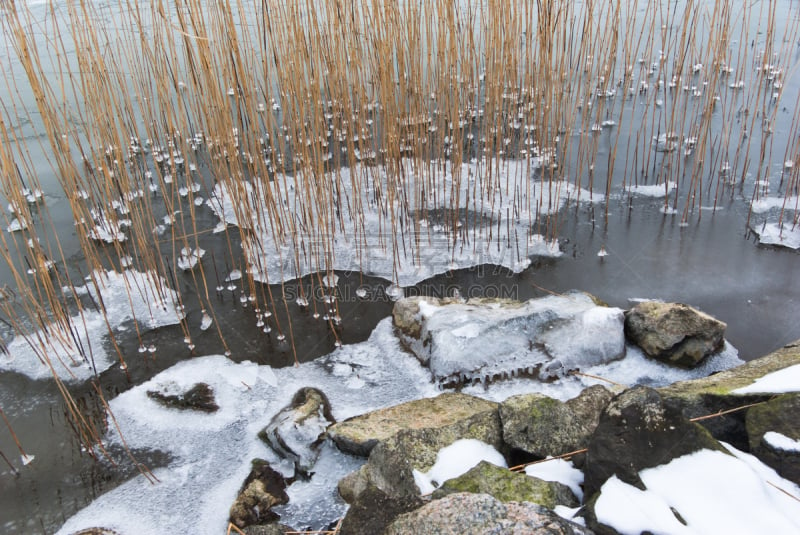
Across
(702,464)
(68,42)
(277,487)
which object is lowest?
(277,487)

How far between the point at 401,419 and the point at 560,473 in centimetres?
60

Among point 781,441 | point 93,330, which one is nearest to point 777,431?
point 781,441

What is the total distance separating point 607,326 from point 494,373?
52 cm

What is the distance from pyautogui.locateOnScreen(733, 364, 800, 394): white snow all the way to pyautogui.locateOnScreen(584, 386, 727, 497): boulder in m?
0.31

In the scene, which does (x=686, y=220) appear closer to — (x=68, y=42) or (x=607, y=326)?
(x=607, y=326)

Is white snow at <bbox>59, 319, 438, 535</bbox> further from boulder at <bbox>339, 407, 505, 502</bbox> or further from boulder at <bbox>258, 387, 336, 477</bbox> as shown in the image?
boulder at <bbox>339, 407, 505, 502</bbox>

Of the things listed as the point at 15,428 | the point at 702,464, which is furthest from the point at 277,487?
the point at 702,464

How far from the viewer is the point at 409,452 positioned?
169cm

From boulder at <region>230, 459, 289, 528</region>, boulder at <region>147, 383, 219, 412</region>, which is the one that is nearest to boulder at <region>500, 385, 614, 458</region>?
boulder at <region>230, 459, 289, 528</region>

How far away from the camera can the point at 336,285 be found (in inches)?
111

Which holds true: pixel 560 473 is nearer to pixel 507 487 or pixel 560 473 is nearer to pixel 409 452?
pixel 507 487

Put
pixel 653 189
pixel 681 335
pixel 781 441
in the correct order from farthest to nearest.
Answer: pixel 653 189 → pixel 681 335 → pixel 781 441

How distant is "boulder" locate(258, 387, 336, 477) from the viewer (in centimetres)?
187

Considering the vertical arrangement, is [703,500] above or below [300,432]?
above
